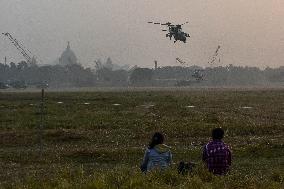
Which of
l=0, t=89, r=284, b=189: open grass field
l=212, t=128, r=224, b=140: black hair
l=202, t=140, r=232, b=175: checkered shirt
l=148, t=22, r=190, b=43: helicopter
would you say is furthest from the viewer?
l=148, t=22, r=190, b=43: helicopter

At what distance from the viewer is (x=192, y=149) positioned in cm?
3098

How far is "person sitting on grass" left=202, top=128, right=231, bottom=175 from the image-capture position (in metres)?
17.4

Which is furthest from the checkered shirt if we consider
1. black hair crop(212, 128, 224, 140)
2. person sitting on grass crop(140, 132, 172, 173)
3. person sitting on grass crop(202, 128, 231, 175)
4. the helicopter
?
the helicopter

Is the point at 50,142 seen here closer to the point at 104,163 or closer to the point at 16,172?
the point at 104,163

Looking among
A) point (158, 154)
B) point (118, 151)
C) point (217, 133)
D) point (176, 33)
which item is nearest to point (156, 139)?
point (158, 154)

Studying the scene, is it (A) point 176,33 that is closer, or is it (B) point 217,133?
(B) point 217,133

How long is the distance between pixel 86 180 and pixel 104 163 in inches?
448

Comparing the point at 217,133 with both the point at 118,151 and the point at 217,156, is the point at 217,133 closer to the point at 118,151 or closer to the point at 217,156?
the point at 217,156

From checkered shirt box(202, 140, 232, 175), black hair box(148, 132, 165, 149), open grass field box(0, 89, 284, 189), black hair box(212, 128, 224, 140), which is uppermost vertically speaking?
black hair box(212, 128, 224, 140)

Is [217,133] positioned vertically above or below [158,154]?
above

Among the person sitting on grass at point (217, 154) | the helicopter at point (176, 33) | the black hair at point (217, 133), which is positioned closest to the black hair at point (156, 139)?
the person sitting on grass at point (217, 154)

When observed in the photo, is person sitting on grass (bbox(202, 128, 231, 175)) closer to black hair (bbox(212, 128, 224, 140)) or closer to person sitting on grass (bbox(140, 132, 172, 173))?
black hair (bbox(212, 128, 224, 140))

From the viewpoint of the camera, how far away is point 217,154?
17.4 m

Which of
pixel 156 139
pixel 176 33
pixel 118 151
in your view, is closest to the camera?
pixel 156 139
